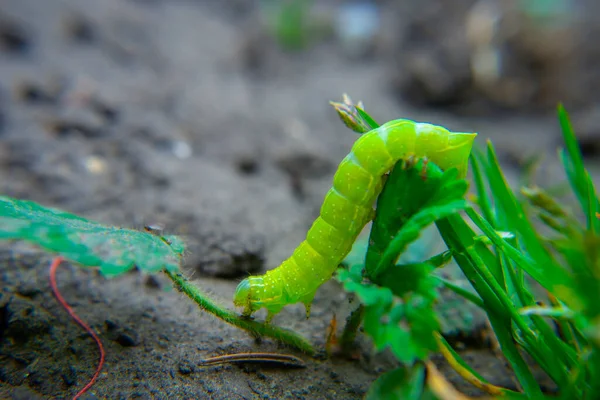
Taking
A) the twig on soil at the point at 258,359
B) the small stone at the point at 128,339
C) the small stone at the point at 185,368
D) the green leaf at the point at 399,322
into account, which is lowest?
the small stone at the point at 128,339

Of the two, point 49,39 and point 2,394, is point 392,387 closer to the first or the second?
point 2,394

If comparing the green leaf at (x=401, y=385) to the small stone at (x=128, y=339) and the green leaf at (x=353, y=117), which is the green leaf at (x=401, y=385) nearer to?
the green leaf at (x=353, y=117)

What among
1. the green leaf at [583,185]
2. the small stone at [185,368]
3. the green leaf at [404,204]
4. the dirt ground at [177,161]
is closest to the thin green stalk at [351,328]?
the dirt ground at [177,161]

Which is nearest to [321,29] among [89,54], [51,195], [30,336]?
[89,54]

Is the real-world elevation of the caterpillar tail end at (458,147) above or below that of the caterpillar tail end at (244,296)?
above

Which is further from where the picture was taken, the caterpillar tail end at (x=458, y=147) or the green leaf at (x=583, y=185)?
the green leaf at (x=583, y=185)

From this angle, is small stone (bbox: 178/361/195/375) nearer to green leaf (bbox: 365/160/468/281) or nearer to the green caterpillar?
the green caterpillar

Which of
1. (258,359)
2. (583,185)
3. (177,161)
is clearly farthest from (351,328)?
(177,161)
